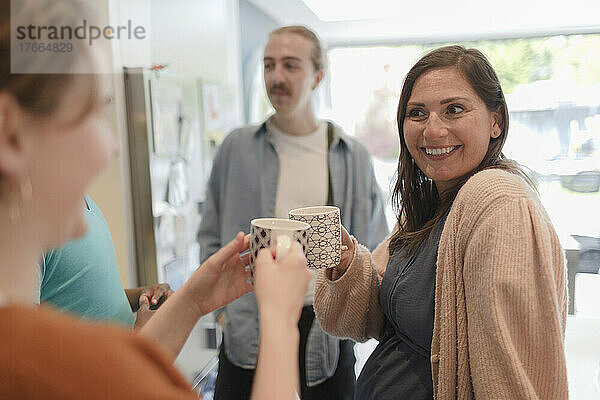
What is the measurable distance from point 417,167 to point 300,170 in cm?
55

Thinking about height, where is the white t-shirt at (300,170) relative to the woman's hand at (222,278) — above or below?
above

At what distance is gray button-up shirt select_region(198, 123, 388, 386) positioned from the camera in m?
1.55

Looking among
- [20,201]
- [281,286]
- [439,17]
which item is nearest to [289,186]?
[281,286]

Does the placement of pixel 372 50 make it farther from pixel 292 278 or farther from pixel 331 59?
pixel 292 278

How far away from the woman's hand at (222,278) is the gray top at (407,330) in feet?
0.96

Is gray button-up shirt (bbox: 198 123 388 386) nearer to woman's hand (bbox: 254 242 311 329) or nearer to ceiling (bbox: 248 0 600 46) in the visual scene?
woman's hand (bbox: 254 242 311 329)

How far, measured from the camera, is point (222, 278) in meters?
0.80

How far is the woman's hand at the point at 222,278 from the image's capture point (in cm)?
77

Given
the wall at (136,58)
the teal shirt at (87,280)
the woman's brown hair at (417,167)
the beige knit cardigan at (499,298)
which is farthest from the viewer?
the wall at (136,58)

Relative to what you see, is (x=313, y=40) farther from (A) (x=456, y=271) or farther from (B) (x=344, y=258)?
(A) (x=456, y=271)

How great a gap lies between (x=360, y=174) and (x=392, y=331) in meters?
0.74

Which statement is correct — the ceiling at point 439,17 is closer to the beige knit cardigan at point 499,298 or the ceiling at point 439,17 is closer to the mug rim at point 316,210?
the mug rim at point 316,210

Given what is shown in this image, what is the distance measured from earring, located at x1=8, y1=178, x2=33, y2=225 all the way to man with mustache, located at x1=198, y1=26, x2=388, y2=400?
1.11 meters

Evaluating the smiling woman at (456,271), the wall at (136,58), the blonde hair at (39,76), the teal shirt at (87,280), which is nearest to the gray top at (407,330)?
the smiling woman at (456,271)
